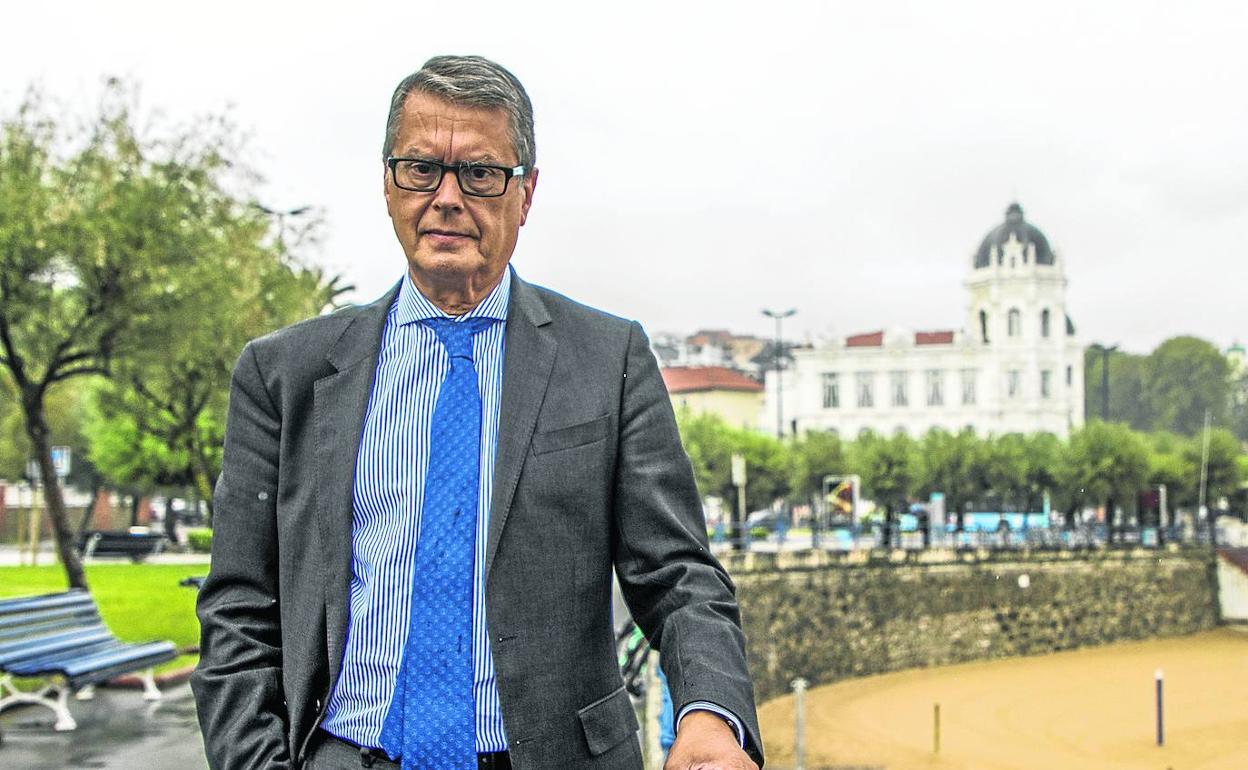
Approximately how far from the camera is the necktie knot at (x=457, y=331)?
235 centimetres

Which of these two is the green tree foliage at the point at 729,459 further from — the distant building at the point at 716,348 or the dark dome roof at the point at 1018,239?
the distant building at the point at 716,348

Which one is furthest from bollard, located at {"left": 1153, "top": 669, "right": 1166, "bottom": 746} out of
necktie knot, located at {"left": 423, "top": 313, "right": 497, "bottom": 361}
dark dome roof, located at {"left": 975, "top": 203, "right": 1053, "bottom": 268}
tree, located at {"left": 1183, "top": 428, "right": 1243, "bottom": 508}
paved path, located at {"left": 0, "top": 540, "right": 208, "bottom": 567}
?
dark dome roof, located at {"left": 975, "top": 203, "right": 1053, "bottom": 268}

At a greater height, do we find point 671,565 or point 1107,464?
point 1107,464

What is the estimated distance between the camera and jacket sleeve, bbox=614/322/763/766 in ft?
6.90

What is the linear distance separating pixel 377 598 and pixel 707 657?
499mm

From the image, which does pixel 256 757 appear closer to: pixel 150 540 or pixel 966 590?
pixel 150 540

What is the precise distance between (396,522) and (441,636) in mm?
188

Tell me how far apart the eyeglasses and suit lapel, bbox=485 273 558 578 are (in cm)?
19

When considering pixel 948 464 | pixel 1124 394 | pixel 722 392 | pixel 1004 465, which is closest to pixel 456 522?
pixel 948 464

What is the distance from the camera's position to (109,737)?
9805 millimetres

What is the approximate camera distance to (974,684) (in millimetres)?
43156

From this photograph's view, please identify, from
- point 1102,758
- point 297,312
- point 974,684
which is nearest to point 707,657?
point 297,312

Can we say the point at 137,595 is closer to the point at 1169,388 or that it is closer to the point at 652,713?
the point at 652,713

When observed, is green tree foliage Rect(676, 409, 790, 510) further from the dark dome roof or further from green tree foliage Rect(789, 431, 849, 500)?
the dark dome roof
